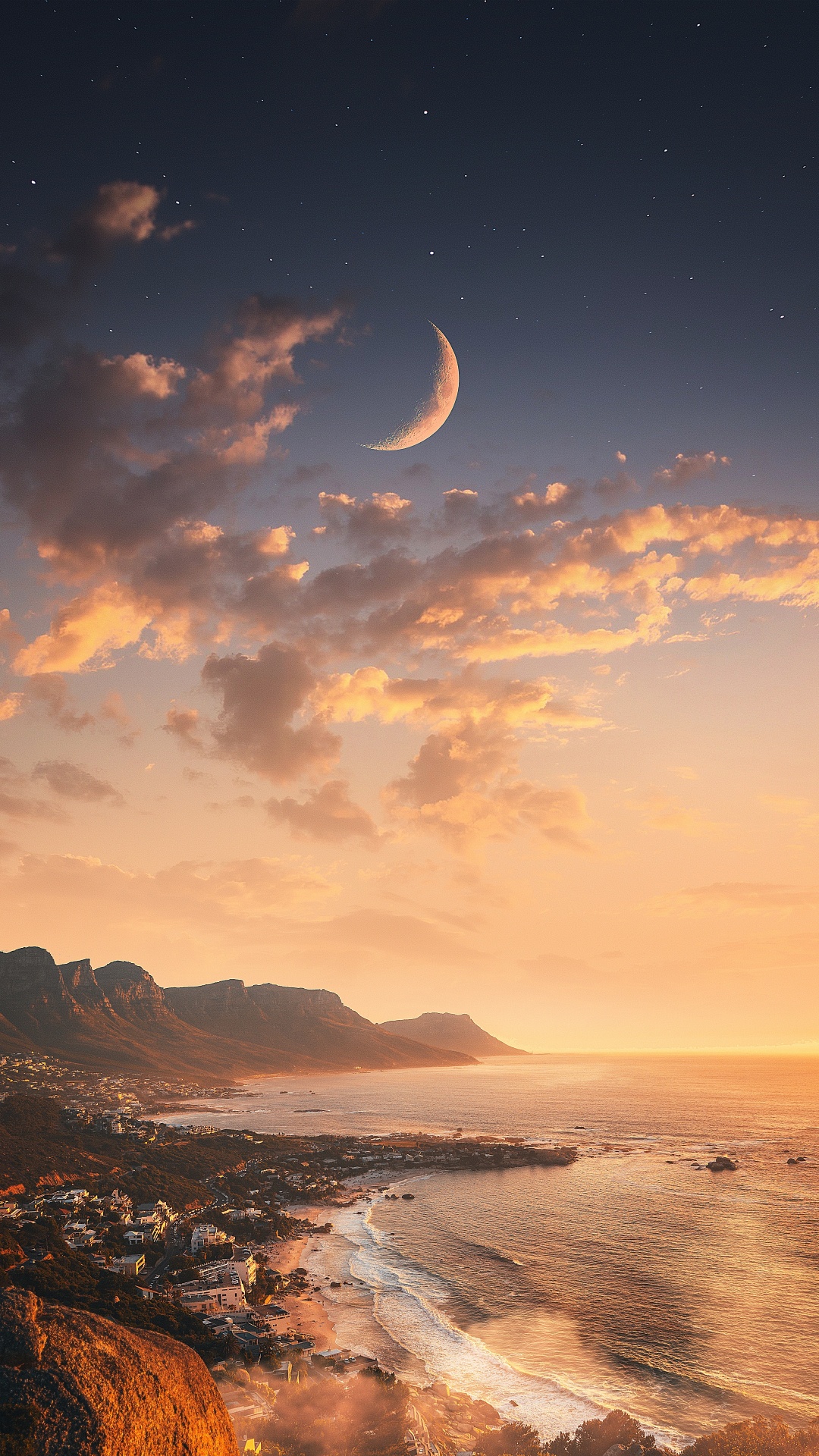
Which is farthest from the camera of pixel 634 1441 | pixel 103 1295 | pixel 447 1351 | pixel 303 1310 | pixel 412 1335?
pixel 303 1310

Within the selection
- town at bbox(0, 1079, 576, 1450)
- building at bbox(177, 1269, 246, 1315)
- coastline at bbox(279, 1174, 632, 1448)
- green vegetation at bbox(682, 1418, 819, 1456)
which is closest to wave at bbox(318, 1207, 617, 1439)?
coastline at bbox(279, 1174, 632, 1448)

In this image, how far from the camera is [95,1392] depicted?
2559 centimetres

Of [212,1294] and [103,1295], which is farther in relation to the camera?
[212,1294]

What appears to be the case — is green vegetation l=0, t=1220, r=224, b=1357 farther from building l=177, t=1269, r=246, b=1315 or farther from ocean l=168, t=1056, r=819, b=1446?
ocean l=168, t=1056, r=819, b=1446

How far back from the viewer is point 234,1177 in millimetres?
100125

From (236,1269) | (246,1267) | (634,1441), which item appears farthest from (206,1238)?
(634,1441)

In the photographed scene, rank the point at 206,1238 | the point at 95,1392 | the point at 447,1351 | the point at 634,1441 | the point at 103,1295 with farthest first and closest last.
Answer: the point at 206,1238
the point at 447,1351
the point at 103,1295
the point at 634,1441
the point at 95,1392

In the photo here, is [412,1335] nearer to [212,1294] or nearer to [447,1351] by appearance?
[447,1351]

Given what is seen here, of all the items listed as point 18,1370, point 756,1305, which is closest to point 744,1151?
point 756,1305

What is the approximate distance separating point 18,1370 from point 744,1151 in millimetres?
143855

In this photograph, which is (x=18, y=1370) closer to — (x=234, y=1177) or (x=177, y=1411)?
(x=177, y=1411)

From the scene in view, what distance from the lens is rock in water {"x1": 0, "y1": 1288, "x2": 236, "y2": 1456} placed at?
23.9 metres

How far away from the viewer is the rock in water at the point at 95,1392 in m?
23.9

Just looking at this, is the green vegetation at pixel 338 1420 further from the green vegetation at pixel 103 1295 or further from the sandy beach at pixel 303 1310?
the green vegetation at pixel 103 1295
